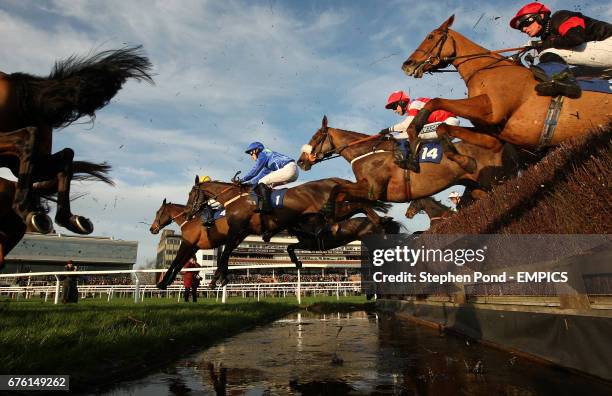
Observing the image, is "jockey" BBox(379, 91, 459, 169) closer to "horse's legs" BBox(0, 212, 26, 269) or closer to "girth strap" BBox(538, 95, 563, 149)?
"girth strap" BBox(538, 95, 563, 149)

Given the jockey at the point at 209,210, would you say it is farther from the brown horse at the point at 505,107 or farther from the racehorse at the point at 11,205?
the brown horse at the point at 505,107

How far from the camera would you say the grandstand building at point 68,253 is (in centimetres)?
4847

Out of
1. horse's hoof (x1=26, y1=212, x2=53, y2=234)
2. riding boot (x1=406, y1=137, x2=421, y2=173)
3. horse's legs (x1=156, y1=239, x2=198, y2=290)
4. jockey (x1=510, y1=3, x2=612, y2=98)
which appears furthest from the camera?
horse's legs (x1=156, y1=239, x2=198, y2=290)

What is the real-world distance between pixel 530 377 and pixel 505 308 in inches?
54.0

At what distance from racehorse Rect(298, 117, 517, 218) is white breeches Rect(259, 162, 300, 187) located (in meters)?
1.08

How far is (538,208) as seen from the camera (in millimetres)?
4797

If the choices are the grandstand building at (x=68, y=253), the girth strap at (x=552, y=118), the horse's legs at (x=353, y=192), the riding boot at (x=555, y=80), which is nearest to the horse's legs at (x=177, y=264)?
the horse's legs at (x=353, y=192)

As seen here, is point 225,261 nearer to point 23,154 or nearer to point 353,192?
point 353,192

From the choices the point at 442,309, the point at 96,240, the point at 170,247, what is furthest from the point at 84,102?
the point at 170,247

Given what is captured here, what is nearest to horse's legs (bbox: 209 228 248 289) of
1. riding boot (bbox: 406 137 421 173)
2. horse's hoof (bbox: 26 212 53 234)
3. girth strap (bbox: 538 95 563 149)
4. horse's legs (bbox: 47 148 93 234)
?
riding boot (bbox: 406 137 421 173)

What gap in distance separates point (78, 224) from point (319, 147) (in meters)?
5.42

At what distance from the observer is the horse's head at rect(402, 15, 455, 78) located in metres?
5.87

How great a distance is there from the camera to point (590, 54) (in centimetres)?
488

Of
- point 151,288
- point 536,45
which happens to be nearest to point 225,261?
point 536,45
